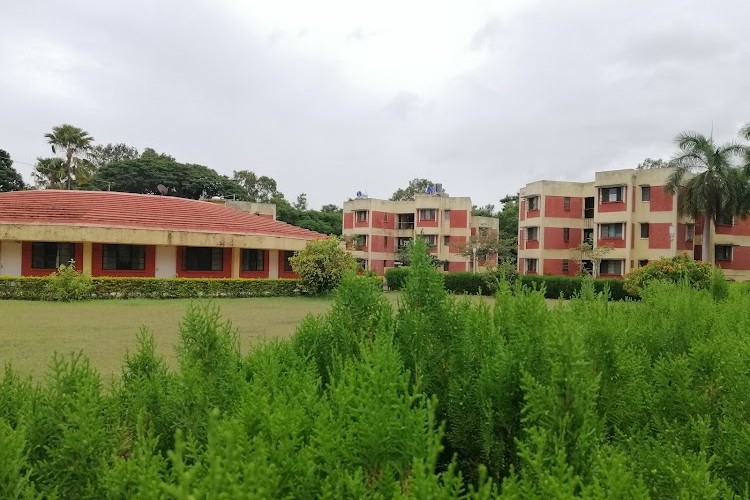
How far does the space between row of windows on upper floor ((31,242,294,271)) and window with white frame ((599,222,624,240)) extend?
1022 inches

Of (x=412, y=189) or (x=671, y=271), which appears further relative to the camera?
(x=412, y=189)

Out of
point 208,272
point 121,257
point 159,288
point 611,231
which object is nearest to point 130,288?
point 159,288

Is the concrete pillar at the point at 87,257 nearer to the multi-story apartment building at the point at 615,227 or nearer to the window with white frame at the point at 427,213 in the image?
the multi-story apartment building at the point at 615,227

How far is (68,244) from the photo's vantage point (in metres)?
26.7

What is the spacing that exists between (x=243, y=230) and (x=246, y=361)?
27.7m

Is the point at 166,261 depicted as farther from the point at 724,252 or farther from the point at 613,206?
the point at 724,252

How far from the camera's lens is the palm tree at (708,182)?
33875mm

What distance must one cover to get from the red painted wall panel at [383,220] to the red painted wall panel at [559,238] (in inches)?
731

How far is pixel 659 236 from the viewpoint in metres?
36.6

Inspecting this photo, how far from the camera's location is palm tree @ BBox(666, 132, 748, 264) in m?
33.9

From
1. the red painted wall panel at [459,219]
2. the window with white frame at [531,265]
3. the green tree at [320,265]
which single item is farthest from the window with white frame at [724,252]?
the green tree at [320,265]

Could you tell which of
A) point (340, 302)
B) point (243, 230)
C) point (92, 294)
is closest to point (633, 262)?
point (243, 230)

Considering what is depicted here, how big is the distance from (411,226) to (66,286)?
3645 centimetres

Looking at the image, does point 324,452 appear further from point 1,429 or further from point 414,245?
point 414,245
